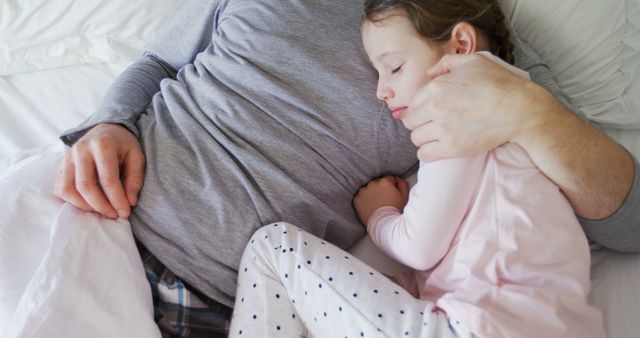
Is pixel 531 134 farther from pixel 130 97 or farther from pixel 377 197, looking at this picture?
pixel 130 97

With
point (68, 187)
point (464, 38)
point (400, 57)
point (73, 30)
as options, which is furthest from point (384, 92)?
point (73, 30)

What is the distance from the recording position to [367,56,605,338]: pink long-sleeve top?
70 cm

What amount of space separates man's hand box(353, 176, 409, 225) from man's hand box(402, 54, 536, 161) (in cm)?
19

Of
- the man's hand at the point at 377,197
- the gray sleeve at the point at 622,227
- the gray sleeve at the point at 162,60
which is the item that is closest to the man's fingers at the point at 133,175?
the gray sleeve at the point at 162,60

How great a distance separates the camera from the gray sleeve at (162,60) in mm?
1030

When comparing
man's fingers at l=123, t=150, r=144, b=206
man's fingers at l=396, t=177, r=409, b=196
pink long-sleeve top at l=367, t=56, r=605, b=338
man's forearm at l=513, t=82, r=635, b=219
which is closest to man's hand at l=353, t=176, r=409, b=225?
man's fingers at l=396, t=177, r=409, b=196

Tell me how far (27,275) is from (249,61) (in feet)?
1.75

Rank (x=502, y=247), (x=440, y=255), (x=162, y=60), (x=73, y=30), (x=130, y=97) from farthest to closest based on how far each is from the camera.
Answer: (x=73, y=30) → (x=162, y=60) → (x=130, y=97) → (x=440, y=255) → (x=502, y=247)

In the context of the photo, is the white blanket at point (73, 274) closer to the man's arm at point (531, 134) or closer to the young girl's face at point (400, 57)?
the man's arm at point (531, 134)

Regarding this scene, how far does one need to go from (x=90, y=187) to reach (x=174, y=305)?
0.82 ft

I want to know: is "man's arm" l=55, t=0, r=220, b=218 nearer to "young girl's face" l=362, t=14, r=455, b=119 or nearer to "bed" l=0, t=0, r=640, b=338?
"bed" l=0, t=0, r=640, b=338

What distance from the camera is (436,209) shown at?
31.5 inches

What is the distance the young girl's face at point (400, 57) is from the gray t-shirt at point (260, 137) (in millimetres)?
57

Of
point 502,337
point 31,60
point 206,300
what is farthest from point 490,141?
point 31,60
